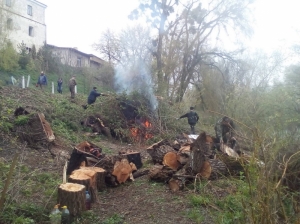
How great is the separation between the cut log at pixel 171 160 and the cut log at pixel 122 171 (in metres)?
0.78

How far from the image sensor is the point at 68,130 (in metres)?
11.6

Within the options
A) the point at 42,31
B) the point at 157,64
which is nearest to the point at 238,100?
the point at 157,64

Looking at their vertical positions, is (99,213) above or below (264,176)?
below

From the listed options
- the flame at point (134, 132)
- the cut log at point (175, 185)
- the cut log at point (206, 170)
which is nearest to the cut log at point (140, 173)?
the cut log at point (175, 185)

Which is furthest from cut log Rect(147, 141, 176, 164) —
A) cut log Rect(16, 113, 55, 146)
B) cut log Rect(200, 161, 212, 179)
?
cut log Rect(16, 113, 55, 146)

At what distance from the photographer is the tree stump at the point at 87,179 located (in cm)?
532

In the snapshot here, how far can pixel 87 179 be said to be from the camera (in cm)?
536

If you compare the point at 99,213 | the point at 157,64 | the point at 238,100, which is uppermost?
the point at 157,64

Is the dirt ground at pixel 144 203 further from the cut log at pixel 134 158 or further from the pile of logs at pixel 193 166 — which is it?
the cut log at pixel 134 158

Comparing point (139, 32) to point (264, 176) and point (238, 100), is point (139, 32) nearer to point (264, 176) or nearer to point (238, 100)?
point (238, 100)

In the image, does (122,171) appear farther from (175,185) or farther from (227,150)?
(227,150)

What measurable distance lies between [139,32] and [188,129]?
17.0 meters

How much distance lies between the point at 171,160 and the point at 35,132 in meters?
4.38

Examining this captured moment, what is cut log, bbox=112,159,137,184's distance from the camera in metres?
6.45
